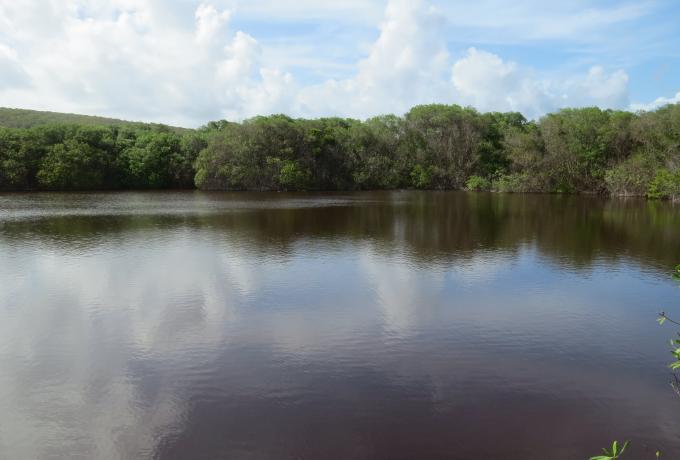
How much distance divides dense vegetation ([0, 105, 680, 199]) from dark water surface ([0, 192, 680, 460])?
1791 inches

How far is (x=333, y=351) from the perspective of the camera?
12328 mm

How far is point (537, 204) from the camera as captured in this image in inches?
2066

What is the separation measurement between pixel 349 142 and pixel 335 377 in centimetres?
7368

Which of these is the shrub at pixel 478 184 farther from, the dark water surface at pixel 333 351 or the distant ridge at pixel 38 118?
the distant ridge at pixel 38 118

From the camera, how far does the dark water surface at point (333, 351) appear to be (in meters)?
8.71

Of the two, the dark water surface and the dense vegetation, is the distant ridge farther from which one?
the dark water surface

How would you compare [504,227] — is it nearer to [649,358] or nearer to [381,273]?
[381,273]

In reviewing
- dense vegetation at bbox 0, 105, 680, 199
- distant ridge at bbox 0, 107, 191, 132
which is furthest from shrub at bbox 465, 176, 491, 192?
distant ridge at bbox 0, 107, 191, 132

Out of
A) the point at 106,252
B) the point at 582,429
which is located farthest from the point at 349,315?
the point at 106,252

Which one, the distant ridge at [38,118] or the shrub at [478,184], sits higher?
the distant ridge at [38,118]

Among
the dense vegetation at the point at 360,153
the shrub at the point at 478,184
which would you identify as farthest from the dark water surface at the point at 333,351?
the shrub at the point at 478,184

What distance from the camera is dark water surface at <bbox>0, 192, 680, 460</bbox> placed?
871 cm

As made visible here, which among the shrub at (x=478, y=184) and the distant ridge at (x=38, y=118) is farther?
the distant ridge at (x=38, y=118)

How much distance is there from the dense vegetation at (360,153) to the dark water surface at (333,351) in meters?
45.5
